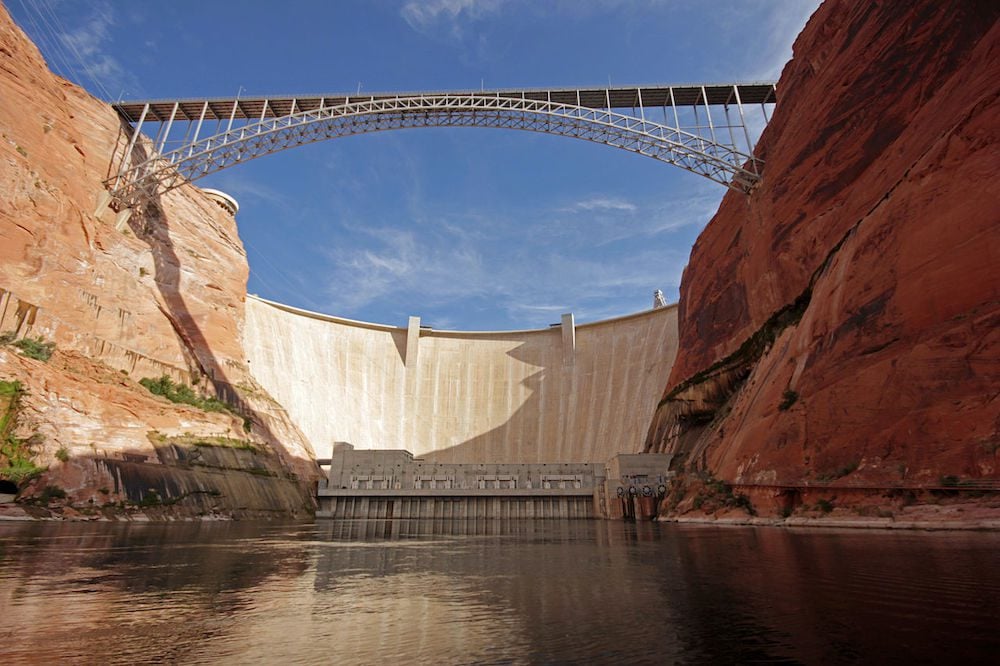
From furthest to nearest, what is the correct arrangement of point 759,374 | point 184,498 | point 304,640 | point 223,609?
point 184,498, point 759,374, point 223,609, point 304,640

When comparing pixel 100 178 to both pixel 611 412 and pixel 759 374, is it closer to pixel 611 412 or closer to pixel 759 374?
pixel 759 374

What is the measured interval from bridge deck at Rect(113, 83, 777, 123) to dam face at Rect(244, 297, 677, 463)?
18850 millimetres

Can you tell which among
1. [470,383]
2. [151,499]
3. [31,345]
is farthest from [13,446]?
[470,383]

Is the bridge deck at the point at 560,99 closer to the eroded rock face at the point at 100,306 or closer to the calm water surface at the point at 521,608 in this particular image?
the eroded rock face at the point at 100,306

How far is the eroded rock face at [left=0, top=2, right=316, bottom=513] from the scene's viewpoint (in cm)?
2408

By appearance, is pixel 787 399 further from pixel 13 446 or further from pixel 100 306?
pixel 100 306

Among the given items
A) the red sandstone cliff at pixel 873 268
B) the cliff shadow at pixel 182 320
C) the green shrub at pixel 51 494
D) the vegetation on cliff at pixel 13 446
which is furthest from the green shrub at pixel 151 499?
the red sandstone cliff at pixel 873 268

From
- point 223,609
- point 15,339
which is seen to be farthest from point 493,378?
point 223,609

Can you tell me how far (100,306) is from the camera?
3103 cm

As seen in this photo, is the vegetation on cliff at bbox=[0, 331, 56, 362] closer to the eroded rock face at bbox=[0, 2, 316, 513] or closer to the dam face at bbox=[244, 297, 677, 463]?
the eroded rock face at bbox=[0, 2, 316, 513]

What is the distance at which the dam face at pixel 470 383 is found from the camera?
53.3m

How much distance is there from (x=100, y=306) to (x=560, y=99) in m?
31.0

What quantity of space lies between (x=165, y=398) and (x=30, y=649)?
31728 millimetres

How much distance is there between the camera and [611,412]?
55906mm
